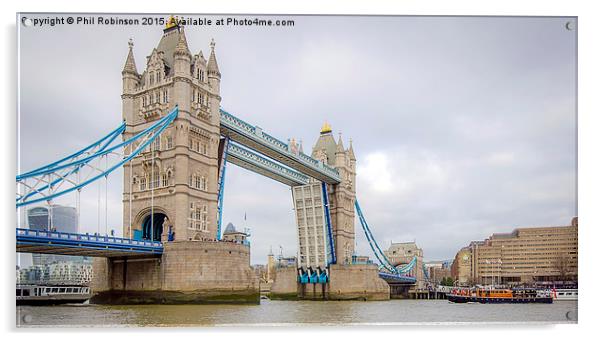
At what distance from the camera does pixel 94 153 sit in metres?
21.9

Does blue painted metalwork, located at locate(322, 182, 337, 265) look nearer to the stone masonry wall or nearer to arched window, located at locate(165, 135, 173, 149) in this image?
the stone masonry wall

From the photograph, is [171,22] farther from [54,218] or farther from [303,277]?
[303,277]

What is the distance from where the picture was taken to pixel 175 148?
93.8 feet

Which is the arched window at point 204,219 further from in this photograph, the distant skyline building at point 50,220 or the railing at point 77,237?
the distant skyline building at point 50,220

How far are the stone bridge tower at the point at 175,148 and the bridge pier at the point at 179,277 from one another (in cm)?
141

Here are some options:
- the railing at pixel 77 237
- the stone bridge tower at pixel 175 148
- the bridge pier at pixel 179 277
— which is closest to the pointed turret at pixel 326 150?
the stone bridge tower at pixel 175 148

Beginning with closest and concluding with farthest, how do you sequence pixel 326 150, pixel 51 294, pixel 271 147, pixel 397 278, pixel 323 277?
pixel 51 294, pixel 271 147, pixel 323 277, pixel 326 150, pixel 397 278

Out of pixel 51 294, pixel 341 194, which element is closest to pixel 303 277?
pixel 341 194

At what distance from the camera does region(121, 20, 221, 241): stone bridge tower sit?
92.9 feet

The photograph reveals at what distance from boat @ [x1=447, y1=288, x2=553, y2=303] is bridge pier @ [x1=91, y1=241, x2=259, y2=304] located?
495 inches

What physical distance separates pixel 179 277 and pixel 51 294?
5.08m

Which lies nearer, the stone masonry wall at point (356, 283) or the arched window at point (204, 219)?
the arched window at point (204, 219)

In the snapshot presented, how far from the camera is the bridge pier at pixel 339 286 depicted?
4684 centimetres
